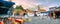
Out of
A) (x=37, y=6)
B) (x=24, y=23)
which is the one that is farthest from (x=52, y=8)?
(x=24, y=23)

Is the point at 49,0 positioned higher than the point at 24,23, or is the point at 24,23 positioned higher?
the point at 49,0

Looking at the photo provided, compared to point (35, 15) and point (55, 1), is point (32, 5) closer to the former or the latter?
point (35, 15)

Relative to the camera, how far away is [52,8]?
976mm

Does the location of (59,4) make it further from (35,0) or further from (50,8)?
(35,0)

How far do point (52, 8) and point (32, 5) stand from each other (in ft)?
0.51

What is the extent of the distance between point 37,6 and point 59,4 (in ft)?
0.57

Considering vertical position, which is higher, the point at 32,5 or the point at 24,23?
the point at 32,5

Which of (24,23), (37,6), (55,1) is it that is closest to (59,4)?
(55,1)

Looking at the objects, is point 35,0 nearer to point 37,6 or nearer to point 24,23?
point 37,6

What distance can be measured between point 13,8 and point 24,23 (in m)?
0.14

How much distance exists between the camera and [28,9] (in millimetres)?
980

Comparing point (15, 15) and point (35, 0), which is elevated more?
point (35, 0)

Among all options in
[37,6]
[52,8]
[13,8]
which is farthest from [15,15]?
[52,8]

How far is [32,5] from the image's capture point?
99 centimetres
